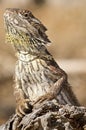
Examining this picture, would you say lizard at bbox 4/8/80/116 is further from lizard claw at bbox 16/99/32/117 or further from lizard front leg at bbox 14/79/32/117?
lizard claw at bbox 16/99/32/117

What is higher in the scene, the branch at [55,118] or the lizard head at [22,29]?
the lizard head at [22,29]

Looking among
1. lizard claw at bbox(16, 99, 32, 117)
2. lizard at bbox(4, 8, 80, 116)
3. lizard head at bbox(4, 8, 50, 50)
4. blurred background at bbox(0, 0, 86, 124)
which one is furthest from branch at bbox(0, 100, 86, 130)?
blurred background at bbox(0, 0, 86, 124)

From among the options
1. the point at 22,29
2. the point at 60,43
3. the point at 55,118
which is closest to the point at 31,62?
the point at 22,29

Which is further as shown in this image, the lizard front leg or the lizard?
the lizard

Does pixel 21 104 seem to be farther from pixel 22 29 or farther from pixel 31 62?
pixel 22 29

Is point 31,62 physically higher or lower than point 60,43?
lower

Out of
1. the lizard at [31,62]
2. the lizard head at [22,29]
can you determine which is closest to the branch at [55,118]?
the lizard at [31,62]

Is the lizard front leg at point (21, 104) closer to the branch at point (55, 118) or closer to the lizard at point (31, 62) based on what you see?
the lizard at point (31, 62)
